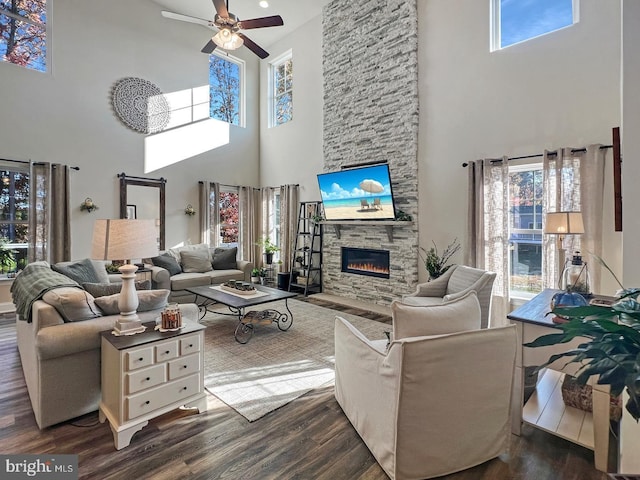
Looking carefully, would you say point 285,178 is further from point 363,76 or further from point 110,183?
point 110,183

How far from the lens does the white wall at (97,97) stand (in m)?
5.05

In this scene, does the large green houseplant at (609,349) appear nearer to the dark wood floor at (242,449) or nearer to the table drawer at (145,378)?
the dark wood floor at (242,449)

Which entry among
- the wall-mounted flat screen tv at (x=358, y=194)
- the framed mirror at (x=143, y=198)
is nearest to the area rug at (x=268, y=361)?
the wall-mounted flat screen tv at (x=358, y=194)

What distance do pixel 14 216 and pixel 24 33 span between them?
288cm

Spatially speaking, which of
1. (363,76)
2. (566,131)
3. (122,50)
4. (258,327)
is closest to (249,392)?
(258,327)

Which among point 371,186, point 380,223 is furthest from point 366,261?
point 371,186

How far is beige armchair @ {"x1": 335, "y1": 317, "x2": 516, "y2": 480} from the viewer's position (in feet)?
5.36

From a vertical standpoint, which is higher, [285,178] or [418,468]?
[285,178]

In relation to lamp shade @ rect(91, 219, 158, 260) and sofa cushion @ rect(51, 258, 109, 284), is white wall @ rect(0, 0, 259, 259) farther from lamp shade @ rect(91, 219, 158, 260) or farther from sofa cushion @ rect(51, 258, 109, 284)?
lamp shade @ rect(91, 219, 158, 260)

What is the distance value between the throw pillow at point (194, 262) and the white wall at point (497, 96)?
3.85 meters

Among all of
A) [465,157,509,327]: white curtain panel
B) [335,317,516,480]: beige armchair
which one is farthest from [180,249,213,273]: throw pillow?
[335,317,516,480]: beige armchair

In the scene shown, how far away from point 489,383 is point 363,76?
546 cm

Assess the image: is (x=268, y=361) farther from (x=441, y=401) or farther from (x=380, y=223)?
(x=380, y=223)

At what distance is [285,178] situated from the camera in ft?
24.2
